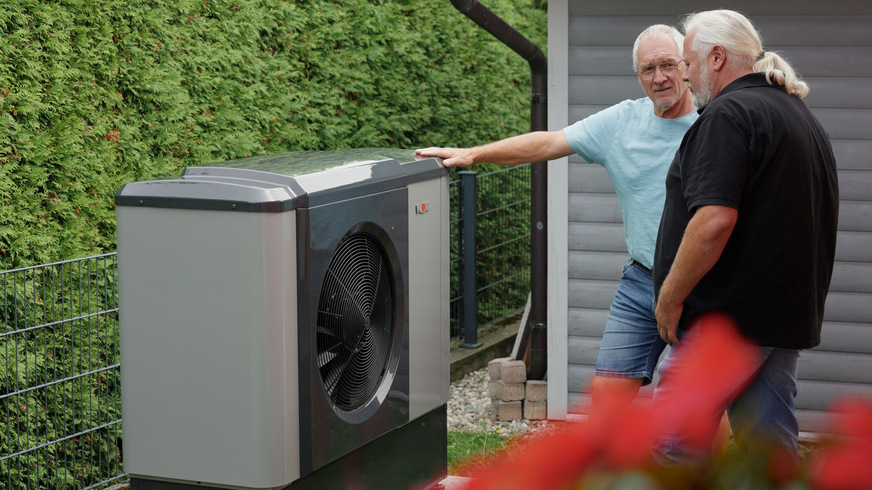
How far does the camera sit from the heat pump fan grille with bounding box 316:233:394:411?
9.46 feet

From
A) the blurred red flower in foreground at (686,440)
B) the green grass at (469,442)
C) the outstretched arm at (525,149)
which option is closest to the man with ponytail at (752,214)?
the outstretched arm at (525,149)

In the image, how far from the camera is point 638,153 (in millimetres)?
3518

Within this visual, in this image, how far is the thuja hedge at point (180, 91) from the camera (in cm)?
398

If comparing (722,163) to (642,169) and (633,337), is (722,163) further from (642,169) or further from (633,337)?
(633,337)

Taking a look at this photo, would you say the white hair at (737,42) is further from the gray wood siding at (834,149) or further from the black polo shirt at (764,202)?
the gray wood siding at (834,149)

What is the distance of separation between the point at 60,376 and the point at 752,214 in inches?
114

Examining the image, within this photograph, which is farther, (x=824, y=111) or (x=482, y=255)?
(x=482, y=255)

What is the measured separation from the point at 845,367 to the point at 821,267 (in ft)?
8.50

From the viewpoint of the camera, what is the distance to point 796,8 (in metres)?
4.99

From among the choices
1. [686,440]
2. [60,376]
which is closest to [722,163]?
[686,440]

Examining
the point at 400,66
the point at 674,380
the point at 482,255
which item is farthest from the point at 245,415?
the point at 482,255

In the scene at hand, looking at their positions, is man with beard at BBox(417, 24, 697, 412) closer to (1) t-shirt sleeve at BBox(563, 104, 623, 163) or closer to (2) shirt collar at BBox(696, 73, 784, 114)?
(1) t-shirt sleeve at BBox(563, 104, 623, 163)

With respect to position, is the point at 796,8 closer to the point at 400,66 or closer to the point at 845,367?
the point at 845,367

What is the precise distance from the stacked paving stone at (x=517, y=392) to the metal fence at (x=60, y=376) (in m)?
2.14
